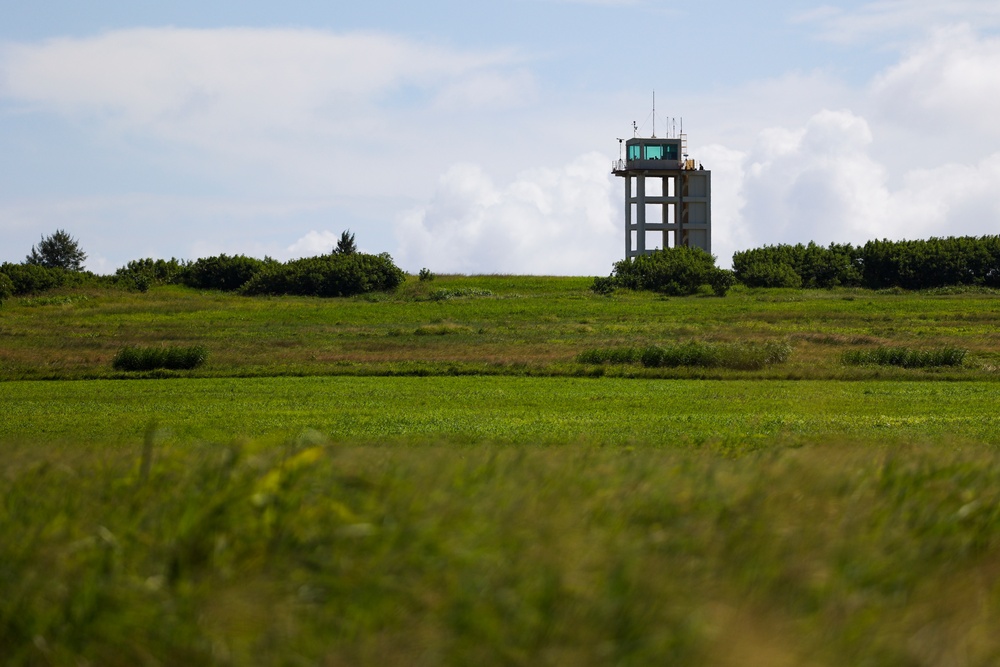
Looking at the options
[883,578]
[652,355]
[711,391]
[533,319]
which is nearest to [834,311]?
[533,319]

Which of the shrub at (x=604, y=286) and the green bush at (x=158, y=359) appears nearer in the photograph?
the green bush at (x=158, y=359)

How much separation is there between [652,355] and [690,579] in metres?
38.1

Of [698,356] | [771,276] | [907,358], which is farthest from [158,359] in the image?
[771,276]

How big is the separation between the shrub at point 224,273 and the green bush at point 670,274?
36.7 metres

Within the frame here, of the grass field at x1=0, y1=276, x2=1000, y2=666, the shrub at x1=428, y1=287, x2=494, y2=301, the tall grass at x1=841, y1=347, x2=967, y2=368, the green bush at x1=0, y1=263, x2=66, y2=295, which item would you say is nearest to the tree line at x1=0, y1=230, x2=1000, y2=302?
the green bush at x1=0, y1=263, x2=66, y2=295

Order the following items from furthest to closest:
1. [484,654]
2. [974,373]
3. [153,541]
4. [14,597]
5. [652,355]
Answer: [652,355]
[974,373]
[153,541]
[14,597]
[484,654]

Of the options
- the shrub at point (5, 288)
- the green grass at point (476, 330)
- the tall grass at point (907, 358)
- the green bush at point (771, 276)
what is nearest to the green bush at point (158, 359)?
the green grass at point (476, 330)

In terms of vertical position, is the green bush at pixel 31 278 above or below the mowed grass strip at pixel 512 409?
above

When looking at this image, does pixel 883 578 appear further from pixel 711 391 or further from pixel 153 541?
pixel 711 391

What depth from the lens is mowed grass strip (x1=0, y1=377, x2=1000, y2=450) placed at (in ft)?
73.4

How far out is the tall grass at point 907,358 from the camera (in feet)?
139

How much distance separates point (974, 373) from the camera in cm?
3981

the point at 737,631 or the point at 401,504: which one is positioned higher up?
the point at 401,504

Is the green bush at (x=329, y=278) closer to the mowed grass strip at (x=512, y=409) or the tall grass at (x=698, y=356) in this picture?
the tall grass at (x=698, y=356)
